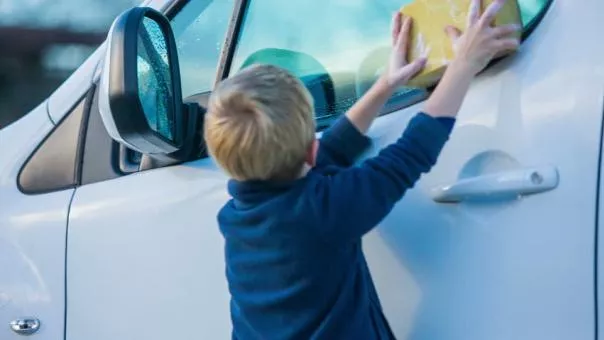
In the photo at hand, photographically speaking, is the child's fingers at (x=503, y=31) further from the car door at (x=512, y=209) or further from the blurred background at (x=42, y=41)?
the blurred background at (x=42, y=41)

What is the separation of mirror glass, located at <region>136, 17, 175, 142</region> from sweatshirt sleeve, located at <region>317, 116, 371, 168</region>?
0.44 meters

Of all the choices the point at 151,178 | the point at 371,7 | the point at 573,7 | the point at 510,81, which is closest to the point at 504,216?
the point at 510,81

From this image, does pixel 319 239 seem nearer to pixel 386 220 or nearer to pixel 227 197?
pixel 386 220

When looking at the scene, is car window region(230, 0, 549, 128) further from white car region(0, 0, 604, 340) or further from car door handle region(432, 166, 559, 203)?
car door handle region(432, 166, 559, 203)

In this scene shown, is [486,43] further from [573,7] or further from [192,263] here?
[192,263]

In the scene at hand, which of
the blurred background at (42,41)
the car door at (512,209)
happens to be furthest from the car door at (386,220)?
the blurred background at (42,41)

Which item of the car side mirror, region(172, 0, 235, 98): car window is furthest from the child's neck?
region(172, 0, 235, 98): car window

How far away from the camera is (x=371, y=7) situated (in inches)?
82.6

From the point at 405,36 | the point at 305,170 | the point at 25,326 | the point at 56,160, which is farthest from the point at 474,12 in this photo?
the point at 25,326

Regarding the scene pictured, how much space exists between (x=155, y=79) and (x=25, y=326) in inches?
33.7

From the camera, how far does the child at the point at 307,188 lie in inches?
63.6

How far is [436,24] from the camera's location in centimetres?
172

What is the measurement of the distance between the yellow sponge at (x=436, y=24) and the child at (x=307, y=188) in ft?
0.07

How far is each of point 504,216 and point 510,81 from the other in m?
0.25
